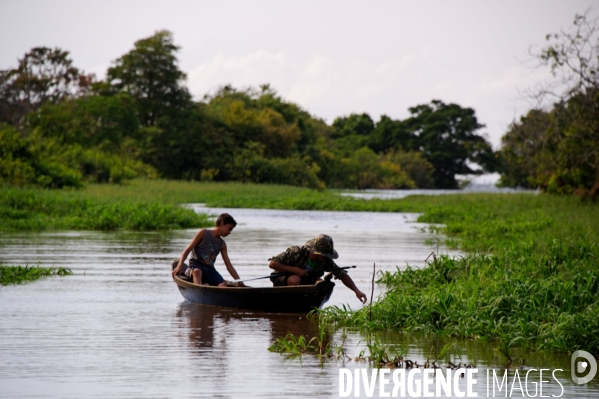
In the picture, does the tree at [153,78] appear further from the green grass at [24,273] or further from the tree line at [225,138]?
the green grass at [24,273]

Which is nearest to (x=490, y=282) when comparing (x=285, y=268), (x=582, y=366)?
(x=285, y=268)

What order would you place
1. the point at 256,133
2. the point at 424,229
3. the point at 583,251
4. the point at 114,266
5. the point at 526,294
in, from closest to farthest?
the point at 526,294
the point at 583,251
the point at 114,266
the point at 424,229
the point at 256,133

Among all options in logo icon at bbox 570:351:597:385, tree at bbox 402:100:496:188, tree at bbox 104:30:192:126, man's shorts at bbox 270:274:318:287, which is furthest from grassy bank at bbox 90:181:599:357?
tree at bbox 402:100:496:188

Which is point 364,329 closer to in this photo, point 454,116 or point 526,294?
point 526,294

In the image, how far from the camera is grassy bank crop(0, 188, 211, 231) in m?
24.6

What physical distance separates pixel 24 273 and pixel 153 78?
49.9 metres

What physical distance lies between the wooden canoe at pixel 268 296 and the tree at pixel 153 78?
51742mm

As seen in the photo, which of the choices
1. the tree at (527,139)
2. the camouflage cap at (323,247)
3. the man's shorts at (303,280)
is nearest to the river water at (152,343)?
the man's shorts at (303,280)

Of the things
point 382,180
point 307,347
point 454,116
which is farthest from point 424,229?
point 454,116

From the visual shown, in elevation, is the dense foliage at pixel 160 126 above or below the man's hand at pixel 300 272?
above

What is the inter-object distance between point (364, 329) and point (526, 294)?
6.00 ft

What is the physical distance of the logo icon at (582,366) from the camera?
25.0 feet

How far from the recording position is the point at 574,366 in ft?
26.5

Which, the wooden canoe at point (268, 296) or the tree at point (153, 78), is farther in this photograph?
the tree at point (153, 78)
